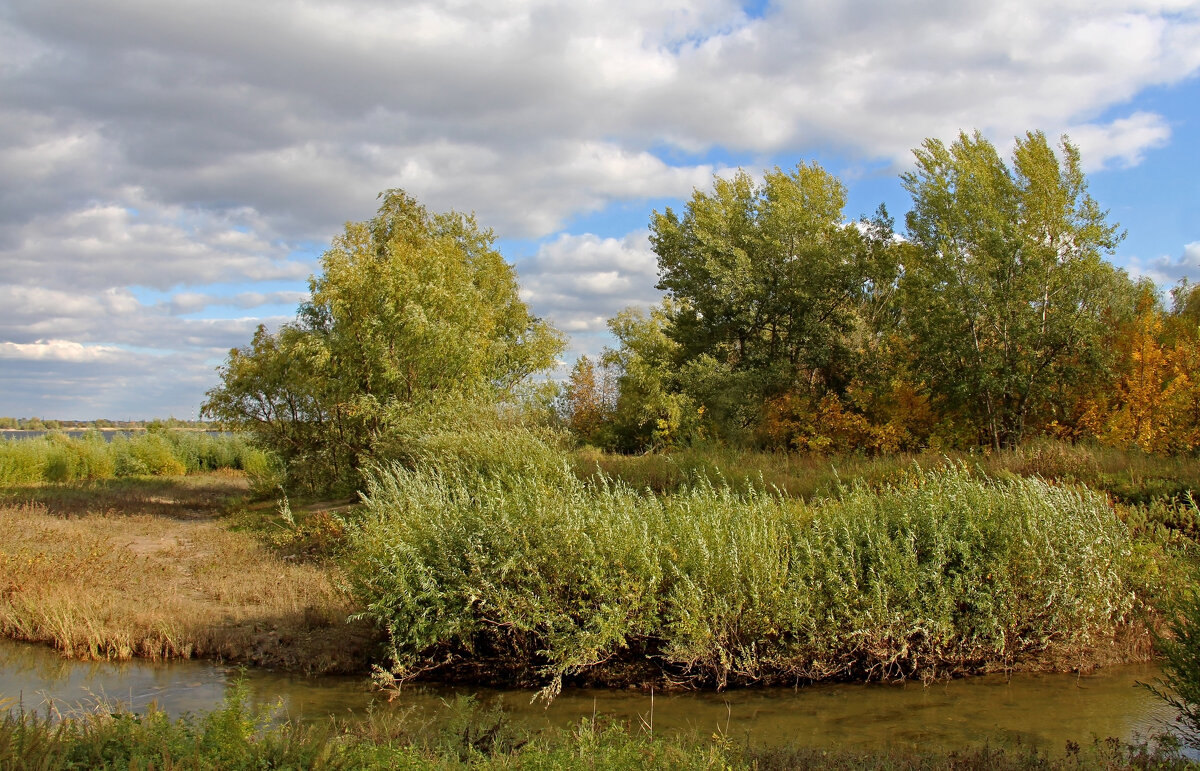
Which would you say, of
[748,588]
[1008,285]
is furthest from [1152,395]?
[748,588]

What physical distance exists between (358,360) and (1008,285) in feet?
Result: 63.6

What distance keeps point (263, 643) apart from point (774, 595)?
7.26m

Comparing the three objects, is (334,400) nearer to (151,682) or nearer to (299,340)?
(299,340)

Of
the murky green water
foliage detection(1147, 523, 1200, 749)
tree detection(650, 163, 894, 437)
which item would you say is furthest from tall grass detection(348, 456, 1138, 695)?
tree detection(650, 163, 894, 437)

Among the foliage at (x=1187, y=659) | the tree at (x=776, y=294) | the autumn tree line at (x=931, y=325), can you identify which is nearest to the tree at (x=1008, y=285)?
the autumn tree line at (x=931, y=325)

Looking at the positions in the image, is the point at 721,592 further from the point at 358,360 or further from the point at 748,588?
the point at 358,360

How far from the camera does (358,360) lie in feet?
74.0

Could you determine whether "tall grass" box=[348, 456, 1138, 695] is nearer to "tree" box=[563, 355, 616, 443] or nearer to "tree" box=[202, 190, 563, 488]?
"tree" box=[202, 190, 563, 488]

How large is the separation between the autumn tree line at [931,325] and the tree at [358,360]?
8.05m

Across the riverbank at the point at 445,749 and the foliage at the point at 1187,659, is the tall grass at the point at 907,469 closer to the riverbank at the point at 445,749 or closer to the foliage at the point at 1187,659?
the foliage at the point at 1187,659

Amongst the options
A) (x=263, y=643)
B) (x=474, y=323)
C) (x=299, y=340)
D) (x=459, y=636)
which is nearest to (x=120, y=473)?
(x=299, y=340)

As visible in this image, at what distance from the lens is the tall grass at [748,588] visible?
895 centimetres

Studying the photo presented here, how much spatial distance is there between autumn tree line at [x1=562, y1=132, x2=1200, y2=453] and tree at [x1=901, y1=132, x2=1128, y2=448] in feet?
0.20

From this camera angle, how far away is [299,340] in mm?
23109
